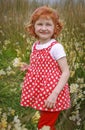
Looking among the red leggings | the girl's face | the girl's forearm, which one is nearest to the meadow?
the red leggings

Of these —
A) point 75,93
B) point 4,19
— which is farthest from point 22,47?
point 75,93

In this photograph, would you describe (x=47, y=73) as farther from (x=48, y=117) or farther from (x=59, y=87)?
(x=48, y=117)

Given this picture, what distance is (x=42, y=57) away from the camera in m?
3.08

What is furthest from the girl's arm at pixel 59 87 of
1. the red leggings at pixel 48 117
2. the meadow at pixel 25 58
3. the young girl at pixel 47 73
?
the meadow at pixel 25 58

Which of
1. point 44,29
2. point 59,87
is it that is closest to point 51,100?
point 59,87

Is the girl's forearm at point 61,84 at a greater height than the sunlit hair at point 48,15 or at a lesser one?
lesser

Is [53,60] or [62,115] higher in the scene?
[53,60]

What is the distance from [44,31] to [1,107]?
89 cm

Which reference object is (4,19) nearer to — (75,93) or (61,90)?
(75,93)

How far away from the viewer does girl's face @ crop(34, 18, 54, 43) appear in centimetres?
309

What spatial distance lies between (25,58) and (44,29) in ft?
5.55

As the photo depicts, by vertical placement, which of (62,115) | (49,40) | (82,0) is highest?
(49,40)

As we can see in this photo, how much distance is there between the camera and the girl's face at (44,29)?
309cm

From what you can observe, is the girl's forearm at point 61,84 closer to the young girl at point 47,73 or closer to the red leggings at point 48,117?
the young girl at point 47,73
